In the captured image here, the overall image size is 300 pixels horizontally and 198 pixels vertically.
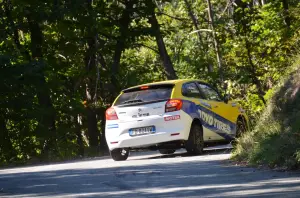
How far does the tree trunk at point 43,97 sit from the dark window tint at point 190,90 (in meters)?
6.66

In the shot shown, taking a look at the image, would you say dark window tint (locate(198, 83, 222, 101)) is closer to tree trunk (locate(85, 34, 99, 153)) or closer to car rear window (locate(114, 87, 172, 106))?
car rear window (locate(114, 87, 172, 106))

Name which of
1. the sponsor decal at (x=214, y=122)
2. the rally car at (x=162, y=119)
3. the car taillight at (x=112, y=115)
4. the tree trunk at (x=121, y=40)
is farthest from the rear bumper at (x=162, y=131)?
the tree trunk at (x=121, y=40)

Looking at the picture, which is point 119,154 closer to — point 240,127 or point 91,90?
point 240,127

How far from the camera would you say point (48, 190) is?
1166 cm

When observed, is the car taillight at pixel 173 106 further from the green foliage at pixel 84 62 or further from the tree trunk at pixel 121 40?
the tree trunk at pixel 121 40

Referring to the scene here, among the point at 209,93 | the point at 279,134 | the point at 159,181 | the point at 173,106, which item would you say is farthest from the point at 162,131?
the point at 159,181

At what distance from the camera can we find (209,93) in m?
18.6

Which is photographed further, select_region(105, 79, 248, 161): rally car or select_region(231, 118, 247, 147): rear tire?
select_region(231, 118, 247, 147): rear tire

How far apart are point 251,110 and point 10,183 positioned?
1554cm

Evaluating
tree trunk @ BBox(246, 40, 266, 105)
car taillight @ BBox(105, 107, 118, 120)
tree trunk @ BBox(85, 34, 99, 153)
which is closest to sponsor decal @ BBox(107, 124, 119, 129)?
car taillight @ BBox(105, 107, 118, 120)

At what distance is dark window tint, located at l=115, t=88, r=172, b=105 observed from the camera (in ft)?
56.0

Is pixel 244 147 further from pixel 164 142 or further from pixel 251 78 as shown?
pixel 251 78

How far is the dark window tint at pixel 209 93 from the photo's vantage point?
1838cm

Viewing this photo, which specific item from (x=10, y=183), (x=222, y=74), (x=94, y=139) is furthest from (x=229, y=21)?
(x=10, y=183)
